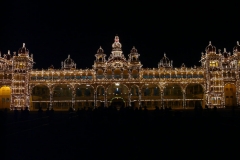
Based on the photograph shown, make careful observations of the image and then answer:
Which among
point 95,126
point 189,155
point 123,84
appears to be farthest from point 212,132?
point 123,84

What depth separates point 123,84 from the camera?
5547 centimetres

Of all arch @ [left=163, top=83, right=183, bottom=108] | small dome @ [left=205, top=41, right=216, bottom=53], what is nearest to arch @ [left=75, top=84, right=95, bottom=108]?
arch @ [left=163, top=83, right=183, bottom=108]

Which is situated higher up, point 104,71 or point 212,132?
point 104,71

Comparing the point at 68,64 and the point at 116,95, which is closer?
the point at 116,95

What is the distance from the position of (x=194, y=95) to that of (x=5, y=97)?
4345 centimetres

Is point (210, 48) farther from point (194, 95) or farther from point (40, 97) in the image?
point (40, 97)

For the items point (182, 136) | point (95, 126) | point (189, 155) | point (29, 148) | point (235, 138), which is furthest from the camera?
point (95, 126)

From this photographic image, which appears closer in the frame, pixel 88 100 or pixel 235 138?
pixel 235 138

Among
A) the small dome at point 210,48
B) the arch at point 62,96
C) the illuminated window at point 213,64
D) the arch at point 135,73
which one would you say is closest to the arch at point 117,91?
the arch at point 135,73

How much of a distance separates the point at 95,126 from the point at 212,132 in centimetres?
852

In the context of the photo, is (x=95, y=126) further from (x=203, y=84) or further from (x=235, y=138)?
(x=203, y=84)

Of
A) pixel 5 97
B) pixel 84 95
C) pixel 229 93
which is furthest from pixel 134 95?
pixel 5 97

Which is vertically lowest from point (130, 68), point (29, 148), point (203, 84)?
point (29, 148)

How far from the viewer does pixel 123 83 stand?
55062 millimetres
